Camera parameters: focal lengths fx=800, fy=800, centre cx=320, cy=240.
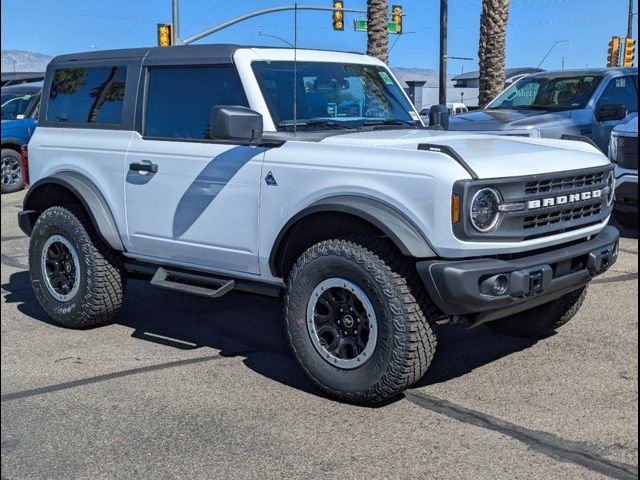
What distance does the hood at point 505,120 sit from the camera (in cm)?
934

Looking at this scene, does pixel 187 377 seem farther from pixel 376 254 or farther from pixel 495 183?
pixel 495 183

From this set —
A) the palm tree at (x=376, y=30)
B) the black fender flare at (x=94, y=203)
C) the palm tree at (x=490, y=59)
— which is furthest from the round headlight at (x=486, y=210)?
the palm tree at (x=376, y=30)

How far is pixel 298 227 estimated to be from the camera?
14.3 feet

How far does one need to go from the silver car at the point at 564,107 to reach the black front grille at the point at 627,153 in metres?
1.25

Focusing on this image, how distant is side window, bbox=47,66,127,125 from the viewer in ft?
18.0

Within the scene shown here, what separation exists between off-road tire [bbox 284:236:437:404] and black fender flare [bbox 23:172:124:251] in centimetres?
165

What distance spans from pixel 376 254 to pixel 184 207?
4.60 feet

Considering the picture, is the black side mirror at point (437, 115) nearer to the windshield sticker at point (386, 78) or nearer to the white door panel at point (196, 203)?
the windshield sticker at point (386, 78)

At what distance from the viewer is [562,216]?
4.15 metres

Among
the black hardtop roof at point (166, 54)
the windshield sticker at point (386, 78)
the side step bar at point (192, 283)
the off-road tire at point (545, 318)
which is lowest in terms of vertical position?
the off-road tire at point (545, 318)

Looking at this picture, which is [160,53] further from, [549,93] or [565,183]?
[549,93]

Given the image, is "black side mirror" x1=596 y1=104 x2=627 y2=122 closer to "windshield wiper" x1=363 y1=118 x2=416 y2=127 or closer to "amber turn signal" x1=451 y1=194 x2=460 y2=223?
"windshield wiper" x1=363 y1=118 x2=416 y2=127

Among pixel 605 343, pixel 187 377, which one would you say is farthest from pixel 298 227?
pixel 605 343

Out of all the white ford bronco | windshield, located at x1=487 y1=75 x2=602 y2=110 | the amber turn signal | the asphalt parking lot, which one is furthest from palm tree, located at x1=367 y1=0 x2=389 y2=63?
the amber turn signal
